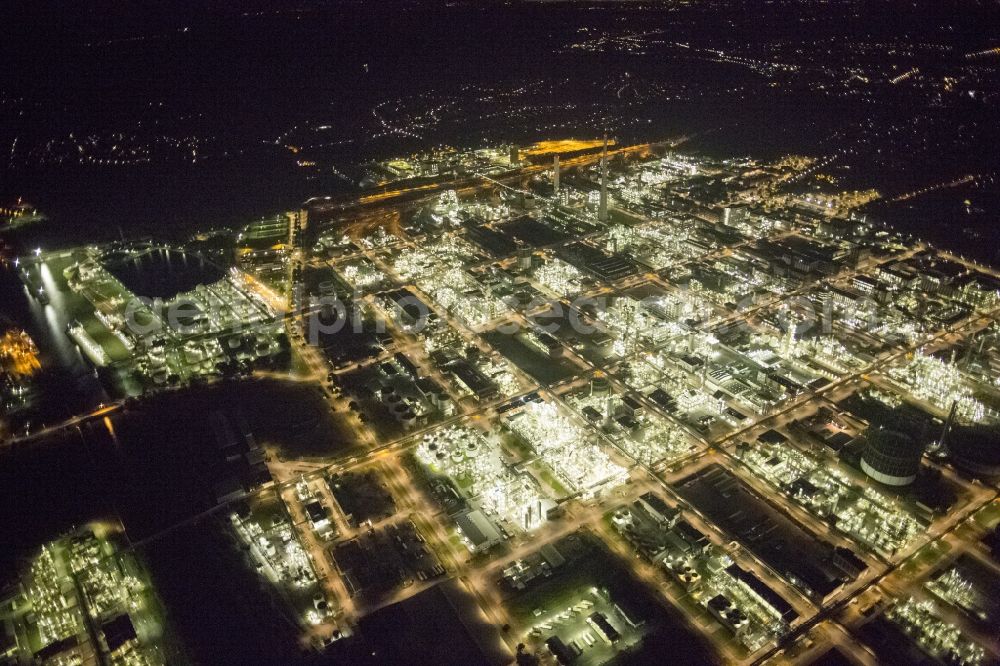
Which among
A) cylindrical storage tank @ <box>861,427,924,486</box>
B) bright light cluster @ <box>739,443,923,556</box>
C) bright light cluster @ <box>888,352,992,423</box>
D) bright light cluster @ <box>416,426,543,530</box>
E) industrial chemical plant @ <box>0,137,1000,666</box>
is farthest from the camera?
bright light cluster @ <box>888,352,992,423</box>

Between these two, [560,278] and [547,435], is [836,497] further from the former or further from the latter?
[560,278]

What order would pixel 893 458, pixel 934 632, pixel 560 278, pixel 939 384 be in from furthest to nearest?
pixel 560 278, pixel 939 384, pixel 893 458, pixel 934 632

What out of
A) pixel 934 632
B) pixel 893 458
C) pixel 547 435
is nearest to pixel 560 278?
pixel 547 435

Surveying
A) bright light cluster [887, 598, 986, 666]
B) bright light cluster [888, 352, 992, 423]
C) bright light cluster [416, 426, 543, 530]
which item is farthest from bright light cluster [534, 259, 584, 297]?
bright light cluster [887, 598, 986, 666]

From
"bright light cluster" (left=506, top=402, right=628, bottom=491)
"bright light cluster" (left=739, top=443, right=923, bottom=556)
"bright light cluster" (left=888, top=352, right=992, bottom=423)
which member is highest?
"bright light cluster" (left=506, top=402, right=628, bottom=491)

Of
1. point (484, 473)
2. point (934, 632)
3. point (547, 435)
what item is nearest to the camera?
point (934, 632)

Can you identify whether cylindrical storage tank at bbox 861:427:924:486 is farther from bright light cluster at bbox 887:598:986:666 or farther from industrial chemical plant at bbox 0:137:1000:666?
bright light cluster at bbox 887:598:986:666

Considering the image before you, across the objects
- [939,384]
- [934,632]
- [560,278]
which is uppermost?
[560,278]

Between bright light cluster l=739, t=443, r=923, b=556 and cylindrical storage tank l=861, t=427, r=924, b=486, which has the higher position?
cylindrical storage tank l=861, t=427, r=924, b=486

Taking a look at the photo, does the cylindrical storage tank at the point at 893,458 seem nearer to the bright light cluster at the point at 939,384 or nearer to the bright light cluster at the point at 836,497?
the bright light cluster at the point at 836,497

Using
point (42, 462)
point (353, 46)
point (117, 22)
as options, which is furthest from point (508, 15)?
point (42, 462)

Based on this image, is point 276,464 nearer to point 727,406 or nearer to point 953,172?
point 727,406
